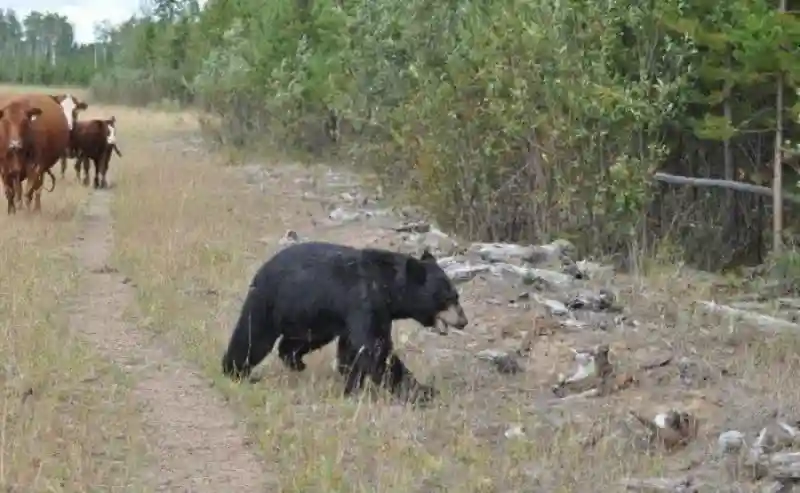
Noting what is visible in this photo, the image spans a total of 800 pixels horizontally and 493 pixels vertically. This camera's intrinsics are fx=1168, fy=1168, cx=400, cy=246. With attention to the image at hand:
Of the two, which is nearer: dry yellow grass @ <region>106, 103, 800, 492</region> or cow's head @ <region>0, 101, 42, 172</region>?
dry yellow grass @ <region>106, 103, 800, 492</region>

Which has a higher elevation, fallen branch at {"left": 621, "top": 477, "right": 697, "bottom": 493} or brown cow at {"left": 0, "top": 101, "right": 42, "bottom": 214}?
brown cow at {"left": 0, "top": 101, "right": 42, "bottom": 214}

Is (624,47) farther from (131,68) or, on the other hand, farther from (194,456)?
(131,68)

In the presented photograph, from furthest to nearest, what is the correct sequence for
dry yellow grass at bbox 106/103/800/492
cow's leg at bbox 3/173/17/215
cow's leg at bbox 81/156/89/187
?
cow's leg at bbox 81/156/89/187, cow's leg at bbox 3/173/17/215, dry yellow grass at bbox 106/103/800/492

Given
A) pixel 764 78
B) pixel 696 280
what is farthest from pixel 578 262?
pixel 764 78

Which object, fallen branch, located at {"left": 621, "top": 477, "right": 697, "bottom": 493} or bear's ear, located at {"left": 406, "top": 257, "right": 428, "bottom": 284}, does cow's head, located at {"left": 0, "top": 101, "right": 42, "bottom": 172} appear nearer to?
bear's ear, located at {"left": 406, "top": 257, "right": 428, "bottom": 284}

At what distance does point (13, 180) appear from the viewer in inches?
597

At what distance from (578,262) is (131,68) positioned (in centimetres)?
5869

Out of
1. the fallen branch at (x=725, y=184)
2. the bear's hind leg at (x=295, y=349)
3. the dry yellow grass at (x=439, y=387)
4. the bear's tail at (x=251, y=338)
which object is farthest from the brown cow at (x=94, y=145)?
the bear's tail at (x=251, y=338)

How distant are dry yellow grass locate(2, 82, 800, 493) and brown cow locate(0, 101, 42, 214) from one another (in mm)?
2096

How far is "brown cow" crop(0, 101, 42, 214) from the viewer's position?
14.9 meters

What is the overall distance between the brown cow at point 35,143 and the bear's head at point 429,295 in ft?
30.7

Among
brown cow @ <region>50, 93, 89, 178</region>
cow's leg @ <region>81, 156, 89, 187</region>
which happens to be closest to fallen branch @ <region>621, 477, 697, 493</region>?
brown cow @ <region>50, 93, 89, 178</region>

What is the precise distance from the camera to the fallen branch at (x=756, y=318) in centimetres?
945

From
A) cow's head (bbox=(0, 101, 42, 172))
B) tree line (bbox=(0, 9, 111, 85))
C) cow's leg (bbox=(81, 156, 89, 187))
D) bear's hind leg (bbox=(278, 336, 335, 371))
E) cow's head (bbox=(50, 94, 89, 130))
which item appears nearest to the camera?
bear's hind leg (bbox=(278, 336, 335, 371))
